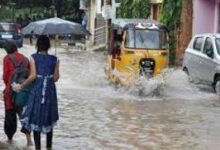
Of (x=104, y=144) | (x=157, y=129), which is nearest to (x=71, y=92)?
(x=157, y=129)

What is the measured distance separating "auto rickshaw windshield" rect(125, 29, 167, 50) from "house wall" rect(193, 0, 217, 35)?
891 cm

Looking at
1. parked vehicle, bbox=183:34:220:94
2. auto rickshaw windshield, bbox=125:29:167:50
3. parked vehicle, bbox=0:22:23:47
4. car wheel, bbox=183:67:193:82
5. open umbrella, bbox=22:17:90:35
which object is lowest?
parked vehicle, bbox=0:22:23:47

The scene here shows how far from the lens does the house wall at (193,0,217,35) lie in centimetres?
2780

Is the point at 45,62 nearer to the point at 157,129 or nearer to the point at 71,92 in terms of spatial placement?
the point at 157,129

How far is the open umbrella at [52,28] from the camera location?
12.3 meters

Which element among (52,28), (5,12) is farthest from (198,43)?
(5,12)

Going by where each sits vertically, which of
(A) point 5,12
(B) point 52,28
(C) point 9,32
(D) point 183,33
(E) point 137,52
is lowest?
(A) point 5,12

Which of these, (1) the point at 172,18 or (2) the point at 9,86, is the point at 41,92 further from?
(1) the point at 172,18

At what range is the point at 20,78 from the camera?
33.6 feet

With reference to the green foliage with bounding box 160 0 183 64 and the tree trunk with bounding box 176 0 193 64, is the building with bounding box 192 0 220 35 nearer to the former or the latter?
the tree trunk with bounding box 176 0 193 64

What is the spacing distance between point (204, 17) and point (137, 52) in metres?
10.1

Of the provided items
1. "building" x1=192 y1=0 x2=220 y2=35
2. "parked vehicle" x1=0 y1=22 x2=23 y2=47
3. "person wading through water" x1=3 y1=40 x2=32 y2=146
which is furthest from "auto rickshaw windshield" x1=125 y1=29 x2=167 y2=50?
"parked vehicle" x1=0 y1=22 x2=23 y2=47

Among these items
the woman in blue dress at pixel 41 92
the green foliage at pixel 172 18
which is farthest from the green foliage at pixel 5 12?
the woman in blue dress at pixel 41 92

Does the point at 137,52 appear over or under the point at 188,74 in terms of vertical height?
over
